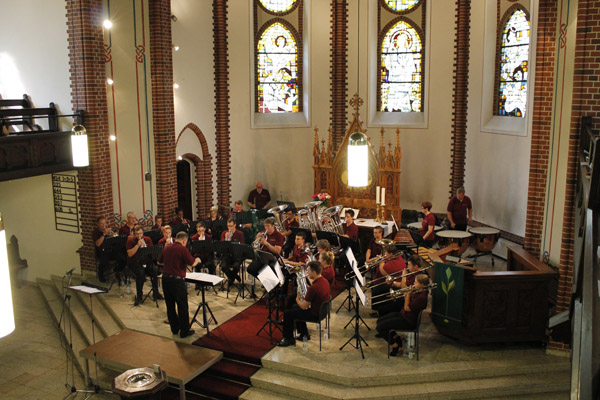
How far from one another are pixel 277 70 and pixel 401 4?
4123 millimetres

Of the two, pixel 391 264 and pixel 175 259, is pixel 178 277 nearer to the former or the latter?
pixel 175 259

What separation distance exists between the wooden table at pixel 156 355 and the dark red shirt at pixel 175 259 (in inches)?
47.5

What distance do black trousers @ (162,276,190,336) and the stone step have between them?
65.1 inches

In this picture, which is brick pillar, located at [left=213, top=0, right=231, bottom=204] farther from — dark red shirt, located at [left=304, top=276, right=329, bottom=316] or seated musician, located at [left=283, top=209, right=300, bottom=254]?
dark red shirt, located at [left=304, top=276, right=329, bottom=316]

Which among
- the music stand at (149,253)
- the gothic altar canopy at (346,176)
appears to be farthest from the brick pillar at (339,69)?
the music stand at (149,253)

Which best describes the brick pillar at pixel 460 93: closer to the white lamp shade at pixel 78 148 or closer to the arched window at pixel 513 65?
the arched window at pixel 513 65

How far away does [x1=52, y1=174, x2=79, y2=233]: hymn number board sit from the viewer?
508 inches

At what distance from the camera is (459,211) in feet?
45.8

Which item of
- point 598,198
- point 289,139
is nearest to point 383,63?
point 289,139

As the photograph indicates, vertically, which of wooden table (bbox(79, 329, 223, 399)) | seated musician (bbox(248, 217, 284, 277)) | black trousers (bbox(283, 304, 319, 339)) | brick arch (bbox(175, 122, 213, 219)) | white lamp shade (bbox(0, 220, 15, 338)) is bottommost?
wooden table (bbox(79, 329, 223, 399))

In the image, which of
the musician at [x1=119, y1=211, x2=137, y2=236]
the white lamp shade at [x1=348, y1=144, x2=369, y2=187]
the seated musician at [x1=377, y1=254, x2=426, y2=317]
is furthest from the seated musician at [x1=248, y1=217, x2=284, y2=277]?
the white lamp shade at [x1=348, y1=144, x2=369, y2=187]

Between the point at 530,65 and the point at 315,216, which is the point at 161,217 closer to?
the point at 315,216

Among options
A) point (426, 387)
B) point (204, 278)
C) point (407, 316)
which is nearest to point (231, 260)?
point (204, 278)

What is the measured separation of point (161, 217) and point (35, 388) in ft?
14.4
